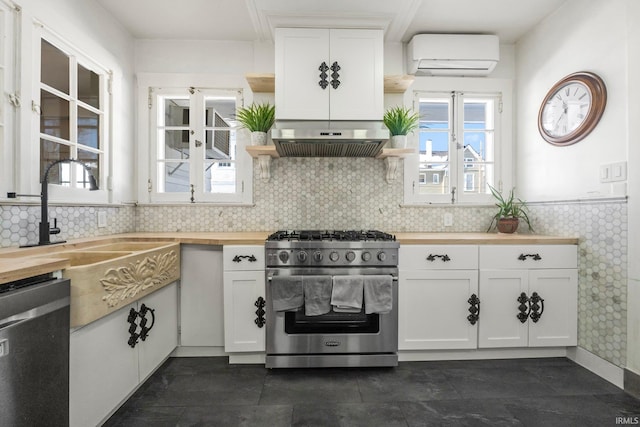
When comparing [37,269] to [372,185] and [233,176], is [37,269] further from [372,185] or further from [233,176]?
[372,185]

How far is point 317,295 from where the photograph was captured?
2.06 m

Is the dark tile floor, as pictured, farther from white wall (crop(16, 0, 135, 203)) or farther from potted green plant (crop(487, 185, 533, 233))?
white wall (crop(16, 0, 135, 203))

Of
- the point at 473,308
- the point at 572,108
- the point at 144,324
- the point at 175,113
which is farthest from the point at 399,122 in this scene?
the point at 144,324

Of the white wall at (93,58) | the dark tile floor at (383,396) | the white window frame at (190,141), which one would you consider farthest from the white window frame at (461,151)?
the white wall at (93,58)

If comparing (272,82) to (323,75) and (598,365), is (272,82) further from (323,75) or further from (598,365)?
(598,365)

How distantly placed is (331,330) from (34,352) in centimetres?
157

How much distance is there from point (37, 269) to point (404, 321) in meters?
2.06

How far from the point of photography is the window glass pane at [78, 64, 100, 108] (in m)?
2.26

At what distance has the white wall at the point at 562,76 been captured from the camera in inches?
78.2

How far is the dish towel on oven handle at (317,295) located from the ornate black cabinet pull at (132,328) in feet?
3.32

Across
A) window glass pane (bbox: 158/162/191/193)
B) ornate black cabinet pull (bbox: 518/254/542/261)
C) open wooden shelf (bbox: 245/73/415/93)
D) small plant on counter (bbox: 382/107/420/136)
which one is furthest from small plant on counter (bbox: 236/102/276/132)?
ornate black cabinet pull (bbox: 518/254/542/261)

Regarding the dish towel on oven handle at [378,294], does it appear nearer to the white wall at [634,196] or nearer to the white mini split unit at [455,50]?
the white wall at [634,196]

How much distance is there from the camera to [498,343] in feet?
7.43

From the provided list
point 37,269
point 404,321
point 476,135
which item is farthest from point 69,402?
point 476,135
